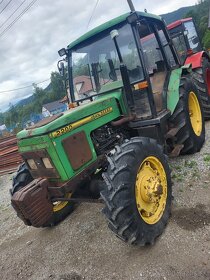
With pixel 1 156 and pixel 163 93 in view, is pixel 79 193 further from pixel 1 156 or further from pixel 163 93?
pixel 1 156

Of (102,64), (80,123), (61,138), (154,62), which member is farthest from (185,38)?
(61,138)

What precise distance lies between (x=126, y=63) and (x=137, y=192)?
1.91 meters

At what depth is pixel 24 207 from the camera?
11.4ft

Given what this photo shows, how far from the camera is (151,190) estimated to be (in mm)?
3594

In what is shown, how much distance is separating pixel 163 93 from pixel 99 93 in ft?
3.57

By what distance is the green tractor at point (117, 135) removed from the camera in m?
3.43

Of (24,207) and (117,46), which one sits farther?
(117,46)

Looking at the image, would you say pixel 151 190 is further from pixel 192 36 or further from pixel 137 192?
pixel 192 36

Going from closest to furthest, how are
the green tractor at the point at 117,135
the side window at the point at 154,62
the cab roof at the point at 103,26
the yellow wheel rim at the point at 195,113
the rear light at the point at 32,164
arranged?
1. the green tractor at the point at 117,135
2. the rear light at the point at 32,164
3. the cab roof at the point at 103,26
4. the side window at the point at 154,62
5. the yellow wheel rim at the point at 195,113

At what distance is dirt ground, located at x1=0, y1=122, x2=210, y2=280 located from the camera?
3123 millimetres

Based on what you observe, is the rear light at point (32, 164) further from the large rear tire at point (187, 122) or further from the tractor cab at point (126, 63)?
the large rear tire at point (187, 122)

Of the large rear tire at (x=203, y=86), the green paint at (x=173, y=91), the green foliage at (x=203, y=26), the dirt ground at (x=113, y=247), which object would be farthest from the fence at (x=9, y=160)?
the green foliage at (x=203, y=26)

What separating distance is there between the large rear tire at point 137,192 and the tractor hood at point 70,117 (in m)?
0.66

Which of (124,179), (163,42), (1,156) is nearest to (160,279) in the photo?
(124,179)
